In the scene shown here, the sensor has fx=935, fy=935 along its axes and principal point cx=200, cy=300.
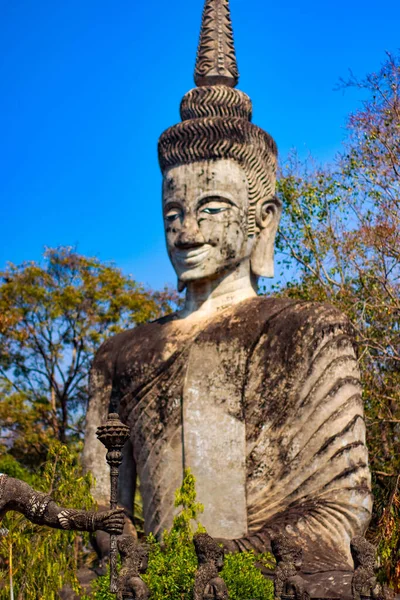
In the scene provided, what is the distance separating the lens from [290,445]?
8.59m

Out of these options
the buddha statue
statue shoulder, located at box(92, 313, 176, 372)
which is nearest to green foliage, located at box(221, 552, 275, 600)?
Answer: the buddha statue

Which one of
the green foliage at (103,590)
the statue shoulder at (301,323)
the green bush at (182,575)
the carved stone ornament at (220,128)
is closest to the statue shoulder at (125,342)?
the statue shoulder at (301,323)

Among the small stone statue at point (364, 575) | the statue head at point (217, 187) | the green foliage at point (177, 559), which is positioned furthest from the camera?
the statue head at point (217, 187)

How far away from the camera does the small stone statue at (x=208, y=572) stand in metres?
6.30

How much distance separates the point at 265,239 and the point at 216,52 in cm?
223

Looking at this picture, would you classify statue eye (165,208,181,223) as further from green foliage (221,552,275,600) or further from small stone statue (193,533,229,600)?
A: small stone statue (193,533,229,600)

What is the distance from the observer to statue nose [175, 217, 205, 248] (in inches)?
371

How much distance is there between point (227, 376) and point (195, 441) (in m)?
0.69

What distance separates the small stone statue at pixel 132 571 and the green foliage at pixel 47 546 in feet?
5.00

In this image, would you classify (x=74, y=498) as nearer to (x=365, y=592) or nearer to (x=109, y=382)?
(x=109, y=382)

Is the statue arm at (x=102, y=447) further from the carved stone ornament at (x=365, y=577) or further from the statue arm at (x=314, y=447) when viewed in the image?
the carved stone ornament at (x=365, y=577)

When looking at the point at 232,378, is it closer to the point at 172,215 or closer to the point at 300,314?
the point at 300,314

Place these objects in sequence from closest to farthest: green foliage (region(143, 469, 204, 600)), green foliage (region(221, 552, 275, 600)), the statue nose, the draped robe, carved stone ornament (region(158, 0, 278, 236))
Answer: green foliage (region(143, 469, 204, 600))
green foliage (region(221, 552, 275, 600))
the draped robe
the statue nose
carved stone ornament (region(158, 0, 278, 236))

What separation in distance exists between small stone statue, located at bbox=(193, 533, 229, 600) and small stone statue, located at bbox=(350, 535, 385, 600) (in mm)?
884
